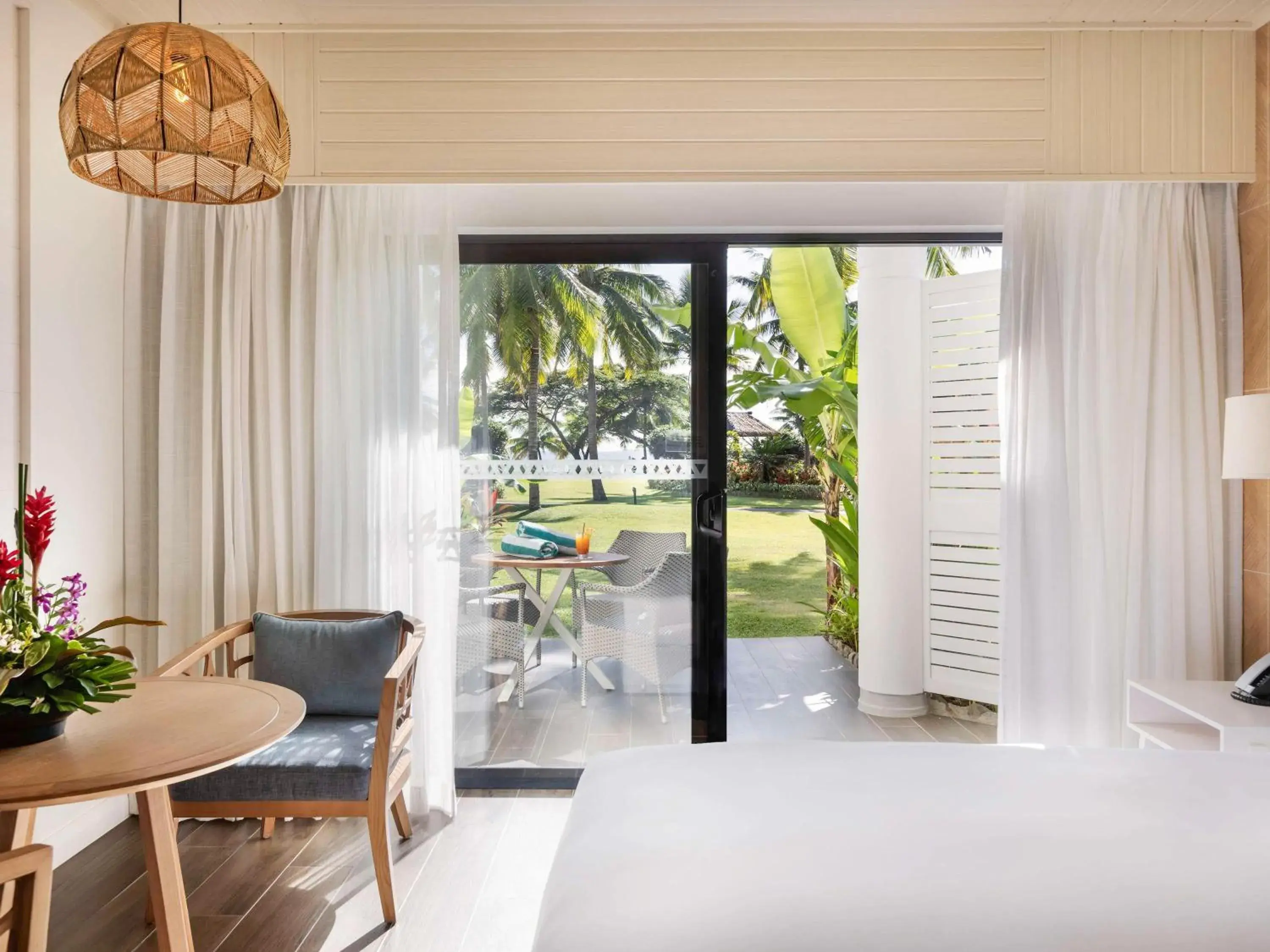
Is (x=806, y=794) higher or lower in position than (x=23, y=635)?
lower

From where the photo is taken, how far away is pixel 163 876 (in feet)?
6.07

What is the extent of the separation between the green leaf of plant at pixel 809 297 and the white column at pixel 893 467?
223mm

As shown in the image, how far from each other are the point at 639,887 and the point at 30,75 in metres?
2.83

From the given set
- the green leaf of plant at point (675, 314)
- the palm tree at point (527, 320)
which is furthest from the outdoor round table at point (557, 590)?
the green leaf of plant at point (675, 314)

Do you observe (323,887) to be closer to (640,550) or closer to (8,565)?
(8,565)

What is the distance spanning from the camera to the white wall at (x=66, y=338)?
2.48 meters

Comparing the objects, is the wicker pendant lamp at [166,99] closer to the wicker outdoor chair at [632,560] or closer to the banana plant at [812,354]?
the wicker outdoor chair at [632,560]

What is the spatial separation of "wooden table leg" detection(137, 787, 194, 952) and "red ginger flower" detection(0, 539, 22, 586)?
0.53 m

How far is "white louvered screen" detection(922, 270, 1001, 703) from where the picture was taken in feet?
13.4

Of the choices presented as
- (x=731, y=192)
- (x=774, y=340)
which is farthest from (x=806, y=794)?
(x=774, y=340)

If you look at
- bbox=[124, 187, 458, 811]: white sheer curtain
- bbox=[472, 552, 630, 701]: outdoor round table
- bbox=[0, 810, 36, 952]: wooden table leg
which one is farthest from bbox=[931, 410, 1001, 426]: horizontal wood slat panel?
bbox=[0, 810, 36, 952]: wooden table leg

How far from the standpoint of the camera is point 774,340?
7477 millimetres

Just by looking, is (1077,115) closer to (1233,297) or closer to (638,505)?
(1233,297)

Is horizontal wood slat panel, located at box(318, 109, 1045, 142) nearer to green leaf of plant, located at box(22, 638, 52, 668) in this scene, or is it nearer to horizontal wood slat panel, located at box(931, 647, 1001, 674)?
green leaf of plant, located at box(22, 638, 52, 668)
